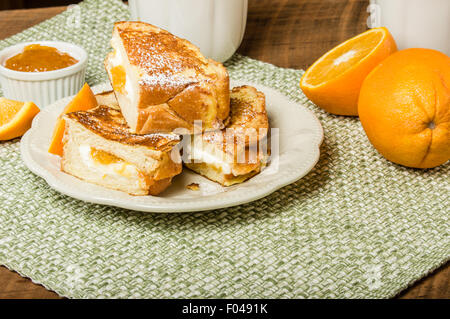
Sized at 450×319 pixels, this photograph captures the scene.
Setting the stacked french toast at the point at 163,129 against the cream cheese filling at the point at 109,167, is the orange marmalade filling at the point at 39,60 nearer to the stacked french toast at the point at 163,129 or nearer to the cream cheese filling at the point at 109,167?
the stacked french toast at the point at 163,129

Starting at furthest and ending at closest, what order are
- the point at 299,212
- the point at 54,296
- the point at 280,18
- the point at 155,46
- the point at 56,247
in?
the point at 280,18 → the point at 155,46 → the point at 299,212 → the point at 56,247 → the point at 54,296

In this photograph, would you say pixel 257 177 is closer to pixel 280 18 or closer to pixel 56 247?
pixel 56 247

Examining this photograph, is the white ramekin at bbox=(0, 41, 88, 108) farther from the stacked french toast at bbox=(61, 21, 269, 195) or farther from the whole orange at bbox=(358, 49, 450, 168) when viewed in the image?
the whole orange at bbox=(358, 49, 450, 168)

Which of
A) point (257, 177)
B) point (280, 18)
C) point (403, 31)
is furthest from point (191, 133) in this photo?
point (280, 18)

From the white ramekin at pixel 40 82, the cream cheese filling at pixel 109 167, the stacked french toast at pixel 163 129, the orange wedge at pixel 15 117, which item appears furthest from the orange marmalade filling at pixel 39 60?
the cream cheese filling at pixel 109 167

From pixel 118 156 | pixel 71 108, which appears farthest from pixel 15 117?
pixel 118 156

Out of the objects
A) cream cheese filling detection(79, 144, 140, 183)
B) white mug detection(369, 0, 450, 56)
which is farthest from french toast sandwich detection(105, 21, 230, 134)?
white mug detection(369, 0, 450, 56)
